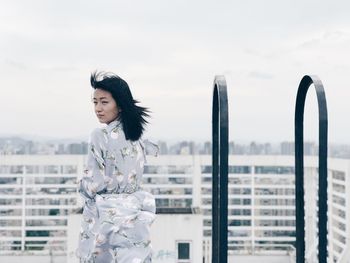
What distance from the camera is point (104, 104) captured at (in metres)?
1.21

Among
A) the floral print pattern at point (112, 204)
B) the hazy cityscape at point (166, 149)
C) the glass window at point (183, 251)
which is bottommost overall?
the glass window at point (183, 251)

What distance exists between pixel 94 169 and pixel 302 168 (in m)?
0.78

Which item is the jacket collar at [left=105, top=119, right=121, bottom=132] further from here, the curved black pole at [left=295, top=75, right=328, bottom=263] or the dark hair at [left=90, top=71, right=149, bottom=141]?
the curved black pole at [left=295, top=75, right=328, bottom=263]

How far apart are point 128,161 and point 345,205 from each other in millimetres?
4591

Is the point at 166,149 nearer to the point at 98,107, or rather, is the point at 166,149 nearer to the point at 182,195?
the point at 182,195

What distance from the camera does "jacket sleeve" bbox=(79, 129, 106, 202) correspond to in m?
1.16

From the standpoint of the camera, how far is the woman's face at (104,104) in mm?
1205

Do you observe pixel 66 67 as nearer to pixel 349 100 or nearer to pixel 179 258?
pixel 179 258

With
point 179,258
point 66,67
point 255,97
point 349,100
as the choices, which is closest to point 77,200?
point 179,258

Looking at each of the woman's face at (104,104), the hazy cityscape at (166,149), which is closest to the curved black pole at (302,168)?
the woman's face at (104,104)

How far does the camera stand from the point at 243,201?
5852mm

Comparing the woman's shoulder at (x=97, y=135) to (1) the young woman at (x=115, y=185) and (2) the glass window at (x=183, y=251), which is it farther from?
(2) the glass window at (x=183, y=251)

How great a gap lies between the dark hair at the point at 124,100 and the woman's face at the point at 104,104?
1 centimetres

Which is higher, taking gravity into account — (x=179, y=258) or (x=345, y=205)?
(x=345, y=205)
